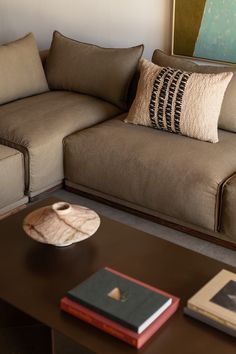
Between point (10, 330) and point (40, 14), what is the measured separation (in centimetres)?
322

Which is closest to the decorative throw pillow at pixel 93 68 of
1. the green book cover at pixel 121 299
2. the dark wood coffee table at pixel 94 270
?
the dark wood coffee table at pixel 94 270

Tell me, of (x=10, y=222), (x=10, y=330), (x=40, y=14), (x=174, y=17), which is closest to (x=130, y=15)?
(x=174, y=17)

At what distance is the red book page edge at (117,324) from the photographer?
1.56 metres

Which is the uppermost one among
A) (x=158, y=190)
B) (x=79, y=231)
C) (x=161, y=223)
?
(x=79, y=231)

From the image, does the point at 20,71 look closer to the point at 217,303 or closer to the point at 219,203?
the point at 219,203

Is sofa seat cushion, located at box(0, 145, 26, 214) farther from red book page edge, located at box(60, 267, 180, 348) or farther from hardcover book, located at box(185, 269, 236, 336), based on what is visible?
hardcover book, located at box(185, 269, 236, 336)

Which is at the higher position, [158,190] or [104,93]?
[104,93]

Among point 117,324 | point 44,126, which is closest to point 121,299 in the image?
point 117,324

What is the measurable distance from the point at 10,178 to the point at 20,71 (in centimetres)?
97

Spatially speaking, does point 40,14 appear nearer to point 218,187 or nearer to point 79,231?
point 218,187

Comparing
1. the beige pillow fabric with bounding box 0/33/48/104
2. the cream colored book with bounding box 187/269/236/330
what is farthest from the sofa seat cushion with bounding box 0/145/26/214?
the cream colored book with bounding box 187/269/236/330

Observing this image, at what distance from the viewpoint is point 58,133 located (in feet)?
10.4

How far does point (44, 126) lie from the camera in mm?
3184

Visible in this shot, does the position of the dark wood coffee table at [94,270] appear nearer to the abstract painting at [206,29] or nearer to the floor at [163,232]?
the floor at [163,232]
